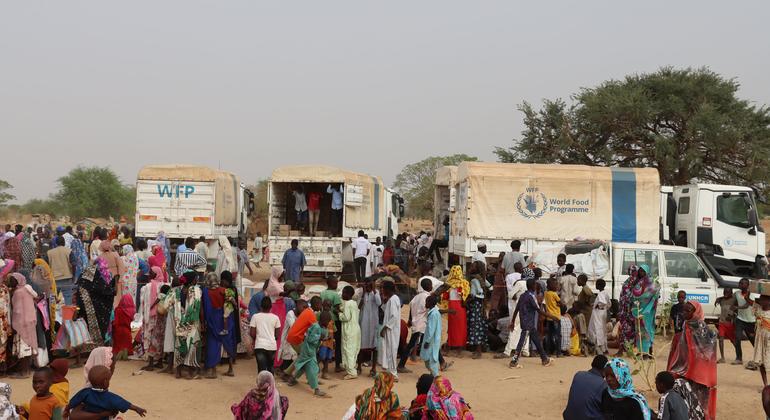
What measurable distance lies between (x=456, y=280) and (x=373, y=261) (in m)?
7.30

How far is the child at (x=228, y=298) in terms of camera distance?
8.59 metres

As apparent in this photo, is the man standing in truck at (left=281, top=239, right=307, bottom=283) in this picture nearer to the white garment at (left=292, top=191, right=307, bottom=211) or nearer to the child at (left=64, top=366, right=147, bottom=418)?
the white garment at (left=292, top=191, right=307, bottom=211)

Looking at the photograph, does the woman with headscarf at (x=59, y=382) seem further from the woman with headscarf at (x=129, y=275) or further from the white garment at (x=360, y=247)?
the white garment at (x=360, y=247)

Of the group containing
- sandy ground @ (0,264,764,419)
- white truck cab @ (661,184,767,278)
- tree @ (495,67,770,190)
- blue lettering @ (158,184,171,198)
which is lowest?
sandy ground @ (0,264,764,419)

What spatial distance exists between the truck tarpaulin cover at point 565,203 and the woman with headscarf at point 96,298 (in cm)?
793

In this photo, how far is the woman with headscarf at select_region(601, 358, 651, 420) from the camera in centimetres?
478

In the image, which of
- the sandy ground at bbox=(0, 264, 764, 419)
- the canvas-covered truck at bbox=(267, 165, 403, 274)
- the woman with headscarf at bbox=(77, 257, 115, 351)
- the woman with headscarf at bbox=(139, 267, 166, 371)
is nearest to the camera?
the sandy ground at bbox=(0, 264, 764, 419)

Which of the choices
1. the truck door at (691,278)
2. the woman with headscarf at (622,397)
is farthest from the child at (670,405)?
the truck door at (691,278)

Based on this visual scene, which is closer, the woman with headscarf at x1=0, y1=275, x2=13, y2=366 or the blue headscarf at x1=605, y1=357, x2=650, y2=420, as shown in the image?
the blue headscarf at x1=605, y1=357, x2=650, y2=420

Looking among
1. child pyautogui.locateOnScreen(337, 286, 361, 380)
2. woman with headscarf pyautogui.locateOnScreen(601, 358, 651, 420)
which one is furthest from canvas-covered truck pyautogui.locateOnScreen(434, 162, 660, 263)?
woman with headscarf pyautogui.locateOnScreen(601, 358, 651, 420)

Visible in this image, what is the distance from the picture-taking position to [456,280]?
9.95m

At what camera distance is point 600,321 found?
1047cm

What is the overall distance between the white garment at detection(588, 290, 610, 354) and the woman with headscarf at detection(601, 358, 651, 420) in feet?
18.5

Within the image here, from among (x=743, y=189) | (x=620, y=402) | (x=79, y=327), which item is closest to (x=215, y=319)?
(x=79, y=327)
